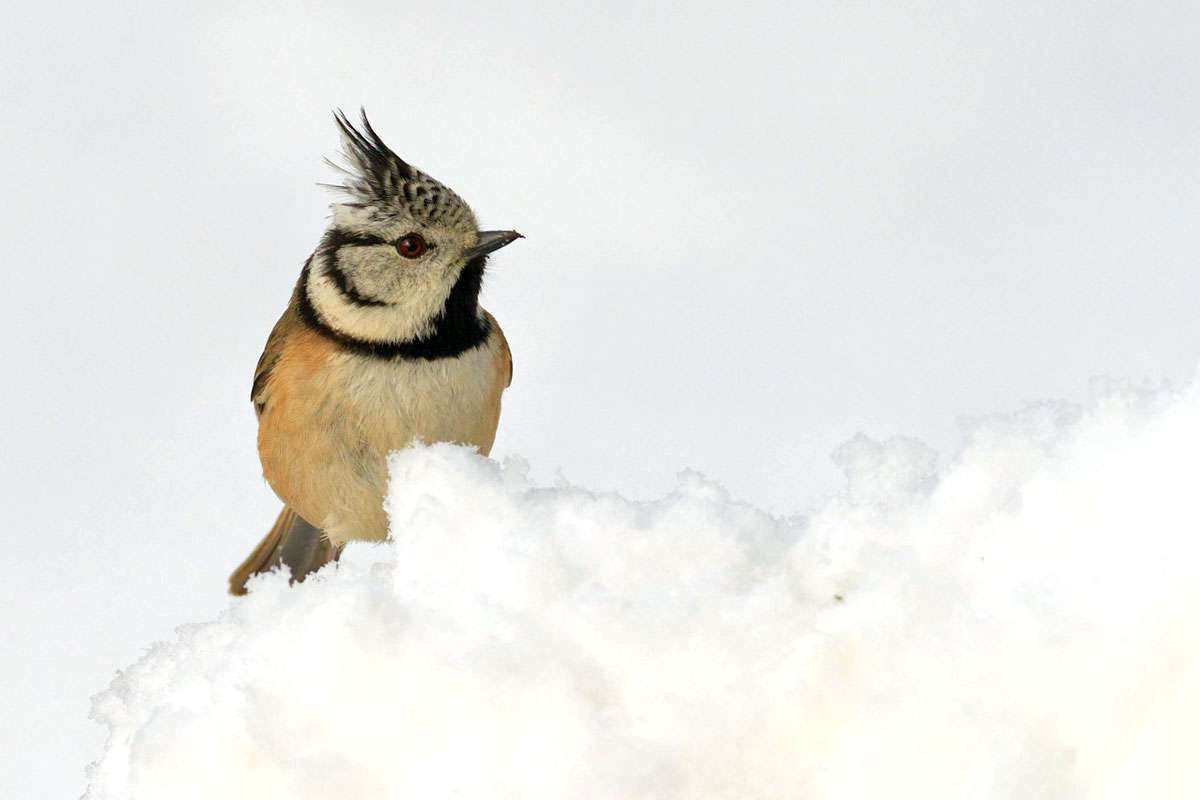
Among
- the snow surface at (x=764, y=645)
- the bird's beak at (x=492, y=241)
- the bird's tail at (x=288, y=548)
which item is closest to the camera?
the snow surface at (x=764, y=645)

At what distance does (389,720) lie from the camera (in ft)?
A: 7.40

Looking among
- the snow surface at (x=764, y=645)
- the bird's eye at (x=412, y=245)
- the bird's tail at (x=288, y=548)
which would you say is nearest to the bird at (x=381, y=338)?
the bird's eye at (x=412, y=245)

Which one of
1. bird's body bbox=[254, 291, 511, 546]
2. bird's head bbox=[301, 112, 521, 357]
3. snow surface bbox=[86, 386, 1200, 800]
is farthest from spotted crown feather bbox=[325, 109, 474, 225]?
snow surface bbox=[86, 386, 1200, 800]

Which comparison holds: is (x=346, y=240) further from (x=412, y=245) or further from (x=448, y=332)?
(x=448, y=332)

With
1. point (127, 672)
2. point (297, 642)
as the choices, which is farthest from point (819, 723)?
point (127, 672)

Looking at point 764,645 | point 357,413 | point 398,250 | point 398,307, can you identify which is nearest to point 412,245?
point 398,250

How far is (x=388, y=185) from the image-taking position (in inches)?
156

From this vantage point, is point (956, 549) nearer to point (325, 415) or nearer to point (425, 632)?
point (425, 632)

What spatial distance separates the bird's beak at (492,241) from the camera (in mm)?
3949

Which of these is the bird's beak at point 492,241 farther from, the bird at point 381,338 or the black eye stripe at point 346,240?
the black eye stripe at point 346,240

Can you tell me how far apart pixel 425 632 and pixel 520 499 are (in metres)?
0.28

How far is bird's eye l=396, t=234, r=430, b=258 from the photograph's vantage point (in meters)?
3.96

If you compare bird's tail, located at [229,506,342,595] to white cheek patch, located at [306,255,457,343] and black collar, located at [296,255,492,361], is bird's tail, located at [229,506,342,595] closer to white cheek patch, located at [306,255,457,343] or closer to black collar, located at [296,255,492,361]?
black collar, located at [296,255,492,361]

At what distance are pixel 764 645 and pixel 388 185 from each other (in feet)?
7.21
